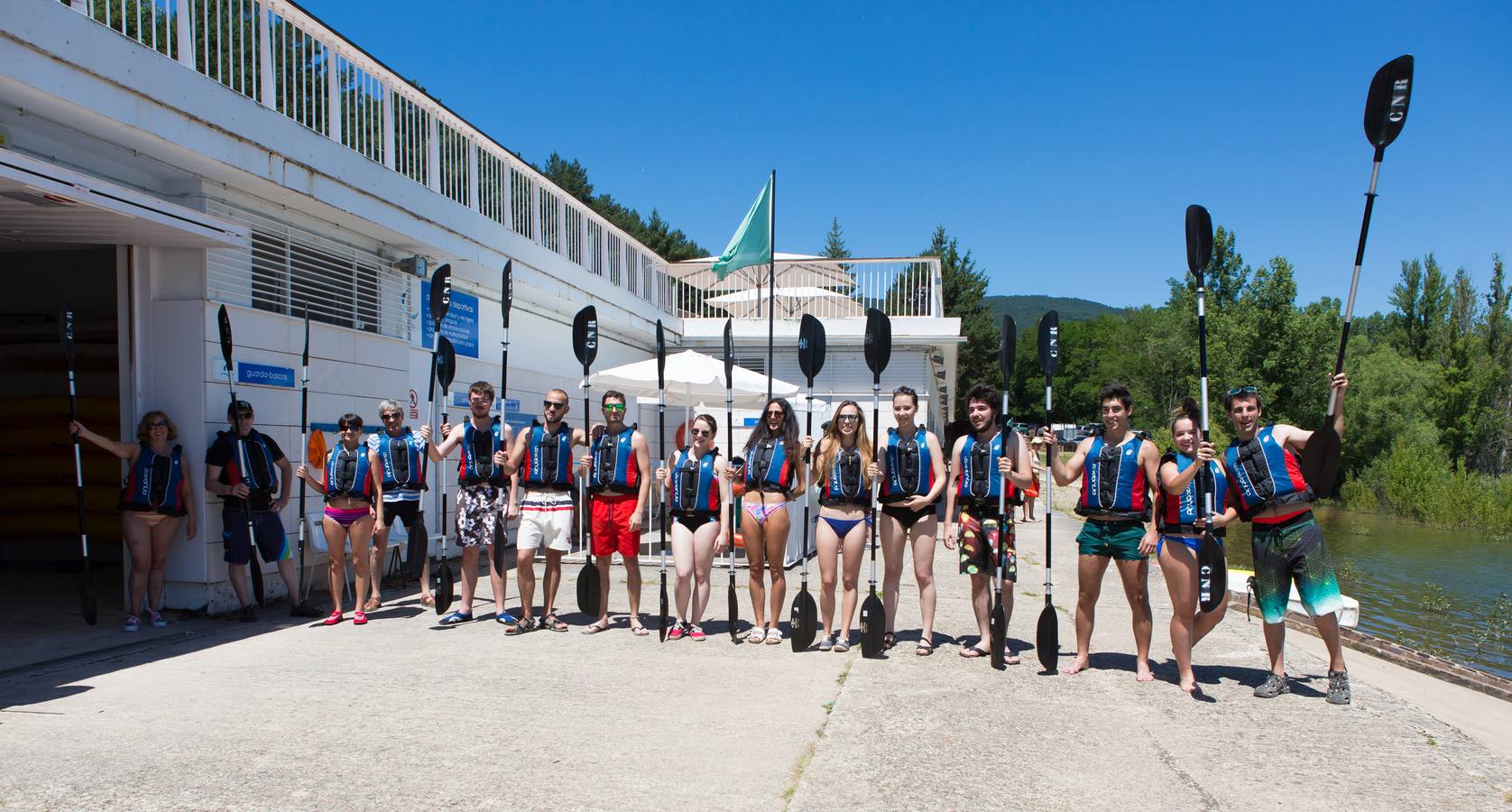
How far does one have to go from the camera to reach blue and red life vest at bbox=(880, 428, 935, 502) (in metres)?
6.40

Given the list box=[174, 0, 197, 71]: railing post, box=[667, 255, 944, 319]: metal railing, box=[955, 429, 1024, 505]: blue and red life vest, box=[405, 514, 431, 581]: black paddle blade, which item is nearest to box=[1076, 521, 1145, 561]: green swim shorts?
box=[955, 429, 1024, 505]: blue and red life vest

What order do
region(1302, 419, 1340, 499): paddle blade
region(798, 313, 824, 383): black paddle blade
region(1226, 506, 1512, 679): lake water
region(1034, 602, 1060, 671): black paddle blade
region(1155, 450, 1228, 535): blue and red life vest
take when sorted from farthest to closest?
region(1226, 506, 1512, 679): lake water, region(798, 313, 824, 383): black paddle blade, region(1034, 602, 1060, 671): black paddle blade, region(1155, 450, 1228, 535): blue and red life vest, region(1302, 419, 1340, 499): paddle blade

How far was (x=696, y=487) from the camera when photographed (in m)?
6.80

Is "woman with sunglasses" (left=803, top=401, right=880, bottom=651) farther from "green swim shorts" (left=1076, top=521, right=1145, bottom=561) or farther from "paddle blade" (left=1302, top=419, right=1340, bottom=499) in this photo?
"paddle blade" (left=1302, top=419, right=1340, bottom=499)

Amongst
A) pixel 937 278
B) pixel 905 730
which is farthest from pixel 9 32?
pixel 937 278

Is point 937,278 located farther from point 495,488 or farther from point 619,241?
point 495,488

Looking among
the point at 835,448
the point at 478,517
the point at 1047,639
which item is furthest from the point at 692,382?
the point at 1047,639

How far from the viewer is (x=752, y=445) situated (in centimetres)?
A: 674

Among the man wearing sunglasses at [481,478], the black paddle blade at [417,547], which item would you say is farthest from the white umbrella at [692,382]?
the man wearing sunglasses at [481,478]

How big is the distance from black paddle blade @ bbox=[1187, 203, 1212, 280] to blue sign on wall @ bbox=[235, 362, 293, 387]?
24.5ft

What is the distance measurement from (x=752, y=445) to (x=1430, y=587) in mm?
13547

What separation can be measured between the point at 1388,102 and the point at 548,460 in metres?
5.99

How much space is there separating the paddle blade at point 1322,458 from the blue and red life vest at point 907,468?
2.24 m

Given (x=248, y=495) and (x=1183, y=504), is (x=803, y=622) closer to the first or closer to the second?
(x=1183, y=504)
